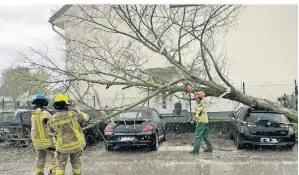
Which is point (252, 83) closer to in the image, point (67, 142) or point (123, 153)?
point (123, 153)

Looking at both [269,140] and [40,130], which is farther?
[269,140]

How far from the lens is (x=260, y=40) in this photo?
1311cm

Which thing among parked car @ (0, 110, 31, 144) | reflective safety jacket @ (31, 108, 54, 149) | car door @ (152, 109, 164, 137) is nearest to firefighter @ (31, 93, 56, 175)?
reflective safety jacket @ (31, 108, 54, 149)

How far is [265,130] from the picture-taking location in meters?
8.89

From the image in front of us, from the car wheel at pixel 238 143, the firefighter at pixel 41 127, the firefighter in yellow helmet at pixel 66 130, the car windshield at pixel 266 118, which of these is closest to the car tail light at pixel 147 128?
the car wheel at pixel 238 143

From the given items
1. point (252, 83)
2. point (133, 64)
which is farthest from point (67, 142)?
point (252, 83)

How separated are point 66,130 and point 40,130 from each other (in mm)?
722

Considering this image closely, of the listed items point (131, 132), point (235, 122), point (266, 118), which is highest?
point (266, 118)

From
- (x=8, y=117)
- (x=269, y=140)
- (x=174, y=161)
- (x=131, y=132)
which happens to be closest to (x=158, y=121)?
Answer: (x=131, y=132)

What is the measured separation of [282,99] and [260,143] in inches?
104

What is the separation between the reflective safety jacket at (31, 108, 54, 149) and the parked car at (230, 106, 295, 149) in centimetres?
483

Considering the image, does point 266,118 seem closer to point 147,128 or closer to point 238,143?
point 238,143

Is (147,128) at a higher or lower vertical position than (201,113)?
lower

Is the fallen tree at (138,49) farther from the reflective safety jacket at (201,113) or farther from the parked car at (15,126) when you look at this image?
the parked car at (15,126)
